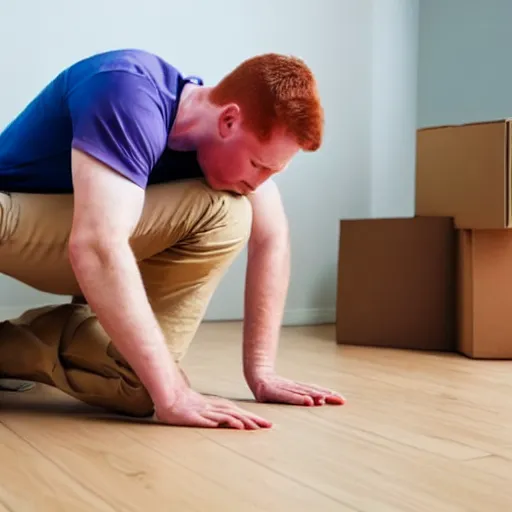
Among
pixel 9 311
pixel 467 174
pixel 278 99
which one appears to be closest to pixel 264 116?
pixel 278 99

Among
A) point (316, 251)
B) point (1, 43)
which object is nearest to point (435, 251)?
point (316, 251)

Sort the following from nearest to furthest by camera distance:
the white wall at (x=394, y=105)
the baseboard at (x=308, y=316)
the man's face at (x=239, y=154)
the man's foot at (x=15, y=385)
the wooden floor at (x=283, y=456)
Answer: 1. the wooden floor at (x=283, y=456)
2. the man's face at (x=239, y=154)
3. the man's foot at (x=15, y=385)
4. the baseboard at (x=308, y=316)
5. the white wall at (x=394, y=105)

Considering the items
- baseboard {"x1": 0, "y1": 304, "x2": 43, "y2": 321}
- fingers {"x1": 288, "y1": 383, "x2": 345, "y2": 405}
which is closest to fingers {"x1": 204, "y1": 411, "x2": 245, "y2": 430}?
fingers {"x1": 288, "y1": 383, "x2": 345, "y2": 405}

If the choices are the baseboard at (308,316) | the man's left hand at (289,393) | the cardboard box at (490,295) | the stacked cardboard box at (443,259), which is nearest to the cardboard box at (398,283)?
the stacked cardboard box at (443,259)

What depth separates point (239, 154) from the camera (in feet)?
4.06

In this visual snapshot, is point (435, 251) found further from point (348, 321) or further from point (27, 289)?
point (27, 289)

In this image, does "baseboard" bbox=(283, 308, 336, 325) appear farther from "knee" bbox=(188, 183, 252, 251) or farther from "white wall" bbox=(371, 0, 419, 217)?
"knee" bbox=(188, 183, 252, 251)

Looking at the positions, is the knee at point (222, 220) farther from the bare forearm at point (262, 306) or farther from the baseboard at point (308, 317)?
the baseboard at point (308, 317)

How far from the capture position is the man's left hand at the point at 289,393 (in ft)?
4.50

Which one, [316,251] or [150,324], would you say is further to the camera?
[316,251]

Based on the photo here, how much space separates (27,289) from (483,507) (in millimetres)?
1733

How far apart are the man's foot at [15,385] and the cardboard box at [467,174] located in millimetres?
1089

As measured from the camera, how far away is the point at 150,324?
1133 mm

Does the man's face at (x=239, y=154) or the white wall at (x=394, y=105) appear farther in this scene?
the white wall at (x=394, y=105)
